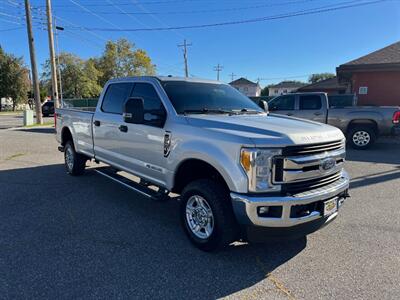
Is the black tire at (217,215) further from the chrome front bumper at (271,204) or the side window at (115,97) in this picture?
the side window at (115,97)

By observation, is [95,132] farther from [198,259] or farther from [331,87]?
[331,87]

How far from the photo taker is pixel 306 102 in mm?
11180

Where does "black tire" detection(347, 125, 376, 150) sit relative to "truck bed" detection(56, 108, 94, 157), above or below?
below

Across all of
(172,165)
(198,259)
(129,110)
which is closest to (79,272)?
(198,259)

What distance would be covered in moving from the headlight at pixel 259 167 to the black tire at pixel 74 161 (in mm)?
4670

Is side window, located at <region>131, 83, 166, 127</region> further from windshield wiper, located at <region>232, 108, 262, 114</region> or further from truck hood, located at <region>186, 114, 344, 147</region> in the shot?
windshield wiper, located at <region>232, 108, 262, 114</region>

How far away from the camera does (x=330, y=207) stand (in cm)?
324

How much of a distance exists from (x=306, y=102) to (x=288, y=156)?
8984mm

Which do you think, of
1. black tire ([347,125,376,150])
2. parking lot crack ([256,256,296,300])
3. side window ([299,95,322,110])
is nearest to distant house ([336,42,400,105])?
side window ([299,95,322,110])

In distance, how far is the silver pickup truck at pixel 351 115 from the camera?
9.89 m

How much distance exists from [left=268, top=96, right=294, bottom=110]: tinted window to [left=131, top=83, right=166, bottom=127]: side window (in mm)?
7895

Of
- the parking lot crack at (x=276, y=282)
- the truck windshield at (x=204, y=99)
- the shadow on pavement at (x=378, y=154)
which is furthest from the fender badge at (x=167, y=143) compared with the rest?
the shadow on pavement at (x=378, y=154)

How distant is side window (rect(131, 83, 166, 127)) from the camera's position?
3928mm

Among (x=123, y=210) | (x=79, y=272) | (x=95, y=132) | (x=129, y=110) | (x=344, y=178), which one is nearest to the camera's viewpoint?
(x=79, y=272)
